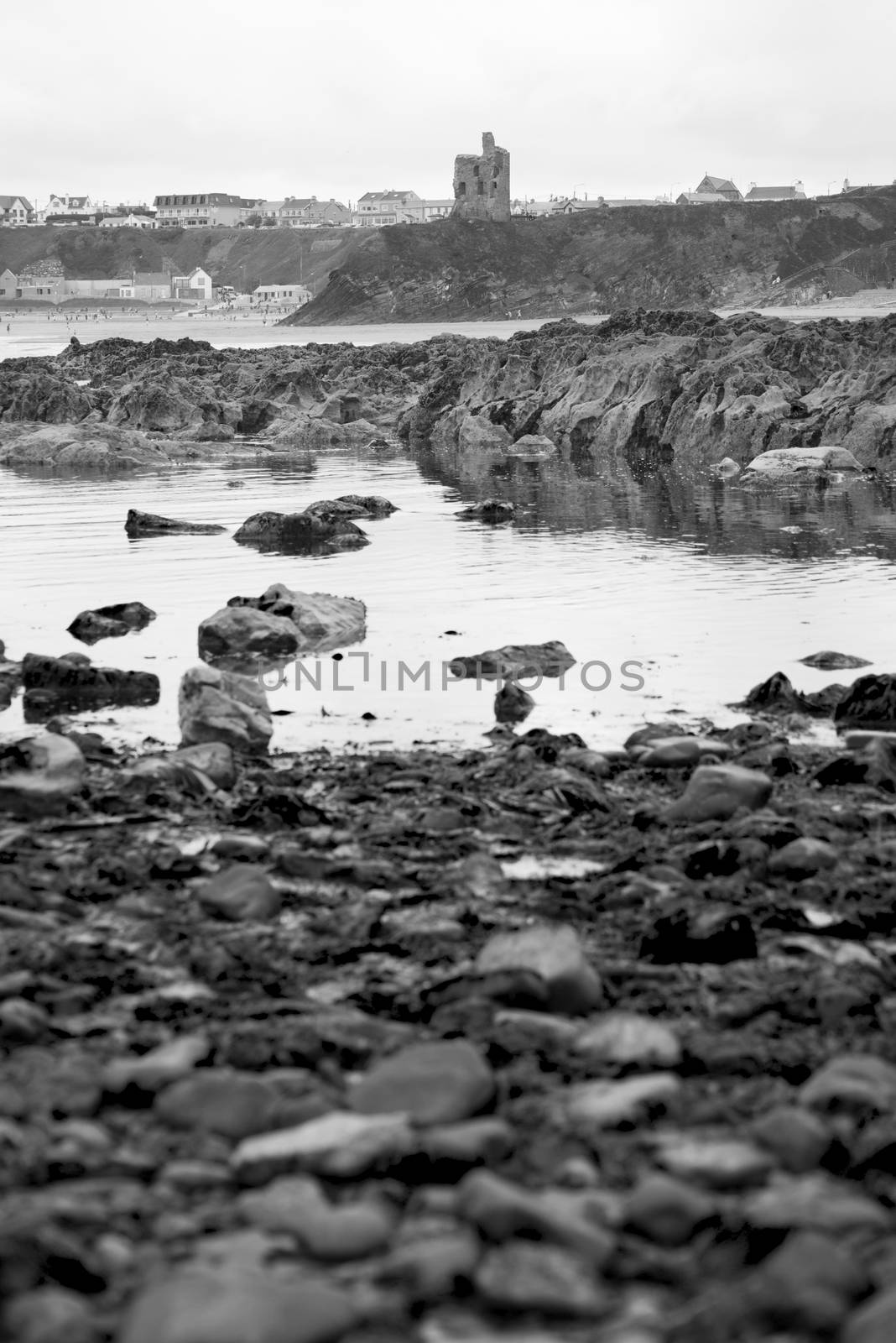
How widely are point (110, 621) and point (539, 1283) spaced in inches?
367

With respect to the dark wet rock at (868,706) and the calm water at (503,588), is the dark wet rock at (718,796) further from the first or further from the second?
the dark wet rock at (868,706)

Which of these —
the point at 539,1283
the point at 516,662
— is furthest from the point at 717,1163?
the point at 516,662

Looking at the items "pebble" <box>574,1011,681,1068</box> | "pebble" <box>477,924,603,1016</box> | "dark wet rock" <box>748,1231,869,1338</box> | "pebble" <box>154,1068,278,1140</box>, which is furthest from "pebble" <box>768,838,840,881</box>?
"dark wet rock" <box>748,1231,869,1338</box>

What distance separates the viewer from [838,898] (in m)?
5.17

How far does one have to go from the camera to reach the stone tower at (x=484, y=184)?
17912cm

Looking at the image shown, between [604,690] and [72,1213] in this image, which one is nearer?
[72,1213]

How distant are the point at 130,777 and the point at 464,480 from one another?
18.1 metres

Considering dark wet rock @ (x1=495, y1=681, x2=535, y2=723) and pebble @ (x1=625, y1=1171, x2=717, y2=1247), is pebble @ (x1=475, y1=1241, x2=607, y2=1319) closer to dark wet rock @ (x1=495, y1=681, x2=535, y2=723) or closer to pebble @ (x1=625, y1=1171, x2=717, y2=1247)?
pebble @ (x1=625, y1=1171, x2=717, y2=1247)

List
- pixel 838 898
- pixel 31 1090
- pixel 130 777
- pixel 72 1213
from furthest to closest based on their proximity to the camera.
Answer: pixel 130 777 → pixel 838 898 → pixel 31 1090 → pixel 72 1213

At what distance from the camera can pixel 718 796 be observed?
20.6 feet

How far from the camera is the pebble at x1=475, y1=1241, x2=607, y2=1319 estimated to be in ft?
8.54

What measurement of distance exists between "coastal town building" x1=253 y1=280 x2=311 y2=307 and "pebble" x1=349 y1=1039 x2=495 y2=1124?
185 metres

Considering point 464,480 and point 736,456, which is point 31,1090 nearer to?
point 464,480

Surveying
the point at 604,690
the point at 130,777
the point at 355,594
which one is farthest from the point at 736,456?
the point at 130,777
